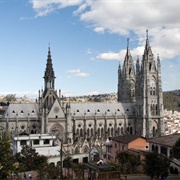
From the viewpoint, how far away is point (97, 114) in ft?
320

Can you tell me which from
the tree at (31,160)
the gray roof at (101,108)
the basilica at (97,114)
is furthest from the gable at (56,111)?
the tree at (31,160)

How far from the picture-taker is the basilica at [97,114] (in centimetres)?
8481

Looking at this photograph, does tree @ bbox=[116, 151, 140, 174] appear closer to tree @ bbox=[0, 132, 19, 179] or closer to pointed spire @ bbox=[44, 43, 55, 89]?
tree @ bbox=[0, 132, 19, 179]

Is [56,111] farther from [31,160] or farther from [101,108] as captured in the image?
[31,160]

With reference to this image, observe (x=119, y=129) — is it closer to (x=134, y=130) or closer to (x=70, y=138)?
(x=134, y=130)

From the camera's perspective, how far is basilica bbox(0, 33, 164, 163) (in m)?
84.8

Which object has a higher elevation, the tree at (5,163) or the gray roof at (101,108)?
the gray roof at (101,108)

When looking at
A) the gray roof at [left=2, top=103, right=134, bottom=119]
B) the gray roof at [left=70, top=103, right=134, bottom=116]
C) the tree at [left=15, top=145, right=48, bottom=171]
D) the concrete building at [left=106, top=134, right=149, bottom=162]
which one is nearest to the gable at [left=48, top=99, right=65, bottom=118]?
the gray roof at [left=2, top=103, right=134, bottom=119]

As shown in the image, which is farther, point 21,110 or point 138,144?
point 21,110

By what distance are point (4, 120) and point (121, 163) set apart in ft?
141

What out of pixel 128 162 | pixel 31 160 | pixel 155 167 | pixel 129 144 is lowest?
pixel 128 162

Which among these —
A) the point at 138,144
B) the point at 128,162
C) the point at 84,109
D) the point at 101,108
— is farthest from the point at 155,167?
the point at 101,108

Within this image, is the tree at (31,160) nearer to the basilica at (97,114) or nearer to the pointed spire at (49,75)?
the basilica at (97,114)

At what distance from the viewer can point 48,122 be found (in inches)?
3393
